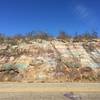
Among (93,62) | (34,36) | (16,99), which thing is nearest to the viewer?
(16,99)

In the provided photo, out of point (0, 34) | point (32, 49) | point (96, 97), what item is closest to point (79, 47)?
point (32, 49)

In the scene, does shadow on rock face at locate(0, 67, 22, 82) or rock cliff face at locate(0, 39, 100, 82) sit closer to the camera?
shadow on rock face at locate(0, 67, 22, 82)

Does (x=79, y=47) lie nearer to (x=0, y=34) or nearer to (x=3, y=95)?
(x=0, y=34)

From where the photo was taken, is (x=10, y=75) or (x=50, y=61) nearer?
(x=10, y=75)

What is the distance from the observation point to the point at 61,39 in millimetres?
24359

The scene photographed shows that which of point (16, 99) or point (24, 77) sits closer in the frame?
point (16, 99)

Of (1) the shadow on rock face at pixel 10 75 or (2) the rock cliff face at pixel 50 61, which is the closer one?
(1) the shadow on rock face at pixel 10 75

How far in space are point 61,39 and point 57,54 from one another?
283 centimetres

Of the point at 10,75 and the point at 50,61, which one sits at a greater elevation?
the point at 50,61

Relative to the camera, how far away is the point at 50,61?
68.9ft

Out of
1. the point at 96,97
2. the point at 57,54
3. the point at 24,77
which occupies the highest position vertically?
the point at 57,54

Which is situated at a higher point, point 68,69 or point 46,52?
point 46,52

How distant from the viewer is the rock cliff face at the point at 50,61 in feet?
65.0

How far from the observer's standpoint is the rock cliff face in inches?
780
